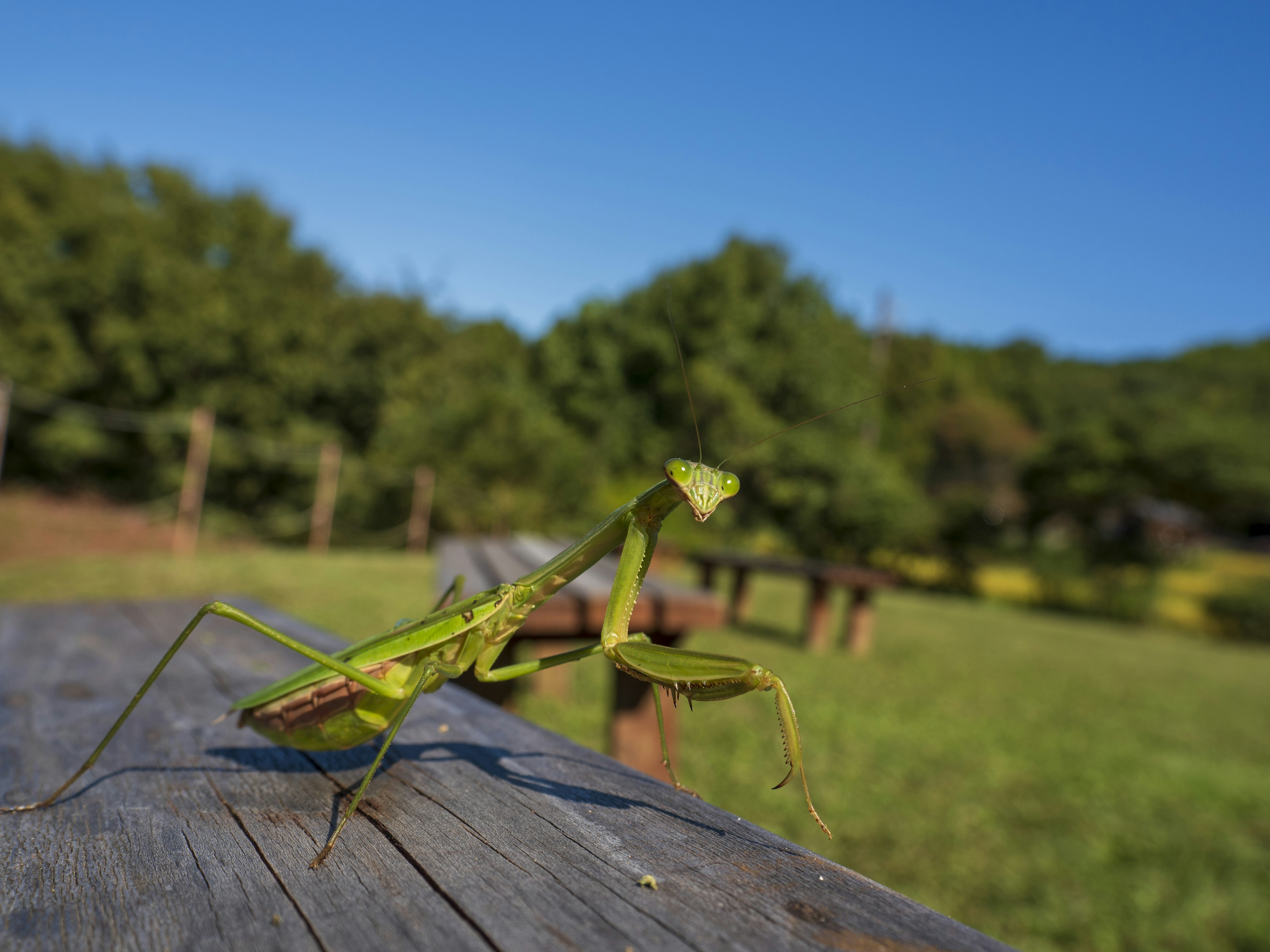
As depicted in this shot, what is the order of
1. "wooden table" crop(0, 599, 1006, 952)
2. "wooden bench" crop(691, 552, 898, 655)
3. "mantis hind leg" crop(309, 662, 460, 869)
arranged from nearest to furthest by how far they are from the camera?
1. "wooden table" crop(0, 599, 1006, 952)
2. "mantis hind leg" crop(309, 662, 460, 869)
3. "wooden bench" crop(691, 552, 898, 655)

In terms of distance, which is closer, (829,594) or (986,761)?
(986,761)

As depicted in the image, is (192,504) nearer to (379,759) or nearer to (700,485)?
(379,759)

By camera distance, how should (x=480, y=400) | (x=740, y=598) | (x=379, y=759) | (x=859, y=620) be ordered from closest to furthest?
(x=379, y=759) → (x=859, y=620) → (x=740, y=598) → (x=480, y=400)

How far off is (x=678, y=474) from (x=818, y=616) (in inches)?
274

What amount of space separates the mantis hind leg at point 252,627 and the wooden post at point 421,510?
43.5ft

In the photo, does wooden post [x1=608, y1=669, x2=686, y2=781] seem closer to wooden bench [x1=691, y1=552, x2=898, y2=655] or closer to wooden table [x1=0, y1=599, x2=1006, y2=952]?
wooden table [x1=0, y1=599, x2=1006, y2=952]

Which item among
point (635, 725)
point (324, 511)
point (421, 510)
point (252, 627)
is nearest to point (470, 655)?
point (252, 627)

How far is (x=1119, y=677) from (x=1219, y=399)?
1276 inches

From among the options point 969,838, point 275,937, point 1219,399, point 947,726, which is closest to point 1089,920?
point 969,838

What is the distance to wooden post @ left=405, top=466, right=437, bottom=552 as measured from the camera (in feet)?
47.4

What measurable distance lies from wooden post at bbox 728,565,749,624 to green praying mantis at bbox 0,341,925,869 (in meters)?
7.63

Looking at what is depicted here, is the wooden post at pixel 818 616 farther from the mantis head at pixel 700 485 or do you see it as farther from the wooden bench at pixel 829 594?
the mantis head at pixel 700 485

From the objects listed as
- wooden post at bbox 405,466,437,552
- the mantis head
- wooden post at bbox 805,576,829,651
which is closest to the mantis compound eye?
the mantis head

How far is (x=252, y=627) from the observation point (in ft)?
3.99
